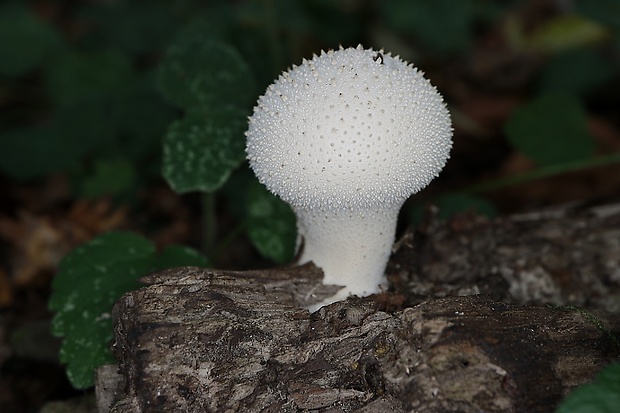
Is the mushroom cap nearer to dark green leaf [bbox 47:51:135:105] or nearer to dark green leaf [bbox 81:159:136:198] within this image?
dark green leaf [bbox 81:159:136:198]

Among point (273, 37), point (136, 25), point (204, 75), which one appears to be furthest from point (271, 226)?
point (136, 25)

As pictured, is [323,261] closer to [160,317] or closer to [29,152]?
Answer: [160,317]

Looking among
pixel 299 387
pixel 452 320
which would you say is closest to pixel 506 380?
pixel 452 320

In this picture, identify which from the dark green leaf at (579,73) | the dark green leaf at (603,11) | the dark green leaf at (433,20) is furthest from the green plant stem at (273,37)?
the dark green leaf at (579,73)

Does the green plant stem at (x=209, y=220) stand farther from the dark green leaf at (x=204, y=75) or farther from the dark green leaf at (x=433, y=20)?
the dark green leaf at (x=433, y=20)

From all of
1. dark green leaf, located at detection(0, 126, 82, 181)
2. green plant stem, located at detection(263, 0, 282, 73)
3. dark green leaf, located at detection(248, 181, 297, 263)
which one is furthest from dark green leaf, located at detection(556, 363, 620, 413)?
dark green leaf, located at detection(0, 126, 82, 181)

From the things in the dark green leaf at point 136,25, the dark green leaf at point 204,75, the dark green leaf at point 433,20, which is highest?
the dark green leaf at point 433,20

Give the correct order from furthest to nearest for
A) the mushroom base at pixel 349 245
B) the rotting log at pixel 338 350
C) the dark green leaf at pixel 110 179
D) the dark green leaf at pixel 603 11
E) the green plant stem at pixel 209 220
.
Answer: the dark green leaf at pixel 110 179, the dark green leaf at pixel 603 11, the green plant stem at pixel 209 220, the mushroom base at pixel 349 245, the rotting log at pixel 338 350

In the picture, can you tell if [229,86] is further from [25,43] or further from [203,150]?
[25,43]
